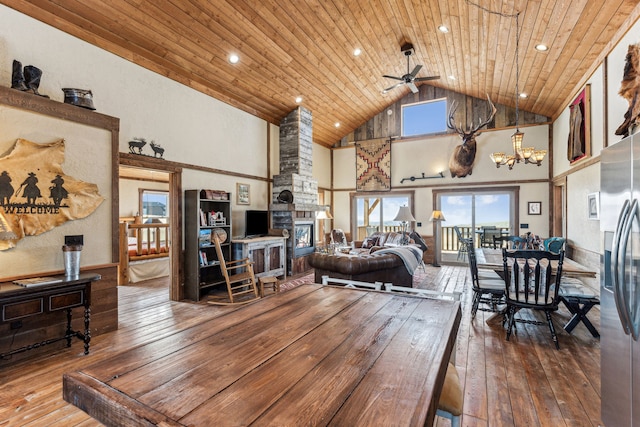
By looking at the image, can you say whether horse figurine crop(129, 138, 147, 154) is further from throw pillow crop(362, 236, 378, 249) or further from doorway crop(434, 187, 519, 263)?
doorway crop(434, 187, 519, 263)

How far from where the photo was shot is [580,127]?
492 cm

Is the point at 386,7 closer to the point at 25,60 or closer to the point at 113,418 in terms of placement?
the point at 25,60

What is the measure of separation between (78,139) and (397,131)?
776cm

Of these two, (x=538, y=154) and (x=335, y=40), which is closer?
(x=538, y=154)

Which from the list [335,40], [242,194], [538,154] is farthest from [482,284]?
[242,194]

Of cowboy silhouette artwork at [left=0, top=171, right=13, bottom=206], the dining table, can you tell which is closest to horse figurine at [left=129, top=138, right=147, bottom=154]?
cowboy silhouette artwork at [left=0, top=171, right=13, bottom=206]

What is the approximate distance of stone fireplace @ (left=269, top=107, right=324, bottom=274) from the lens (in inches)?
272

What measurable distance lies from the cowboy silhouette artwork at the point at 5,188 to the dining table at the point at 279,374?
9.12ft

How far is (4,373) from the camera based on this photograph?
270 cm

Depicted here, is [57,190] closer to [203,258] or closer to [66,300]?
[66,300]

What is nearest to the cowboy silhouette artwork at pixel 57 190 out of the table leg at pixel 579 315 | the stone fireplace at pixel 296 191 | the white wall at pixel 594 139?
the stone fireplace at pixel 296 191

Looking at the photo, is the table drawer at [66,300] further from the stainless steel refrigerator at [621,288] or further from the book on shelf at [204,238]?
the stainless steel refrigerator at [621,288]

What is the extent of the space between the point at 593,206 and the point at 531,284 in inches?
85.6

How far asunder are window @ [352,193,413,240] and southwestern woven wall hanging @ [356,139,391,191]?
36cm
